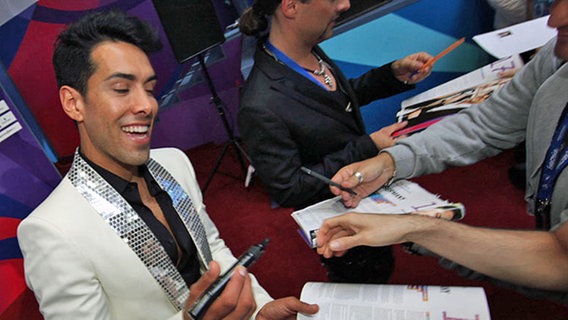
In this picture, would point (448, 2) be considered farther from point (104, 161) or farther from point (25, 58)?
point (25, 58)

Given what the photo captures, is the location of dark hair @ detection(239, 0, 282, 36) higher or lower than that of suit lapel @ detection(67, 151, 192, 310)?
higher

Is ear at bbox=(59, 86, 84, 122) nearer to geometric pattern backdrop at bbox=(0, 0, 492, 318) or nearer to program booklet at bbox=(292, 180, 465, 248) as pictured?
geometric pattern backdrop at bbox=(0, 0, 492, 318)

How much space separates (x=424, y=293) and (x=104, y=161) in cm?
122

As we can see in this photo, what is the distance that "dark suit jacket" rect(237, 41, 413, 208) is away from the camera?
153 cm

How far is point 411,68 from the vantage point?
76.5 inches

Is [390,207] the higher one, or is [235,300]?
[235,300]

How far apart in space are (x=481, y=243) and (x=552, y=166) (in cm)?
36

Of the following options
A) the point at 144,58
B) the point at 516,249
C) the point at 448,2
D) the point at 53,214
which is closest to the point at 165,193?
the point at 53,214

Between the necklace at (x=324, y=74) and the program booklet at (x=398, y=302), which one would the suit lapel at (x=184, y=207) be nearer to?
the program booklet at (x=398, y=302)

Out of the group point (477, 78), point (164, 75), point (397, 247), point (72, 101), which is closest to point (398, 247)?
point (397, 247)

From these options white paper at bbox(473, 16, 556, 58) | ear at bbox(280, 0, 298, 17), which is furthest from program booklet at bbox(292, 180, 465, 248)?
white paper at bbox(473, 16, 556, 58)

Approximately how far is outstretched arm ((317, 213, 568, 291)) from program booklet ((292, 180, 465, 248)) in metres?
0.16

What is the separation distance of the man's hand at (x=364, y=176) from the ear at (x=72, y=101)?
1.00 metres

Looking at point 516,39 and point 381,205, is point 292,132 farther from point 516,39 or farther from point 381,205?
point 516,39
